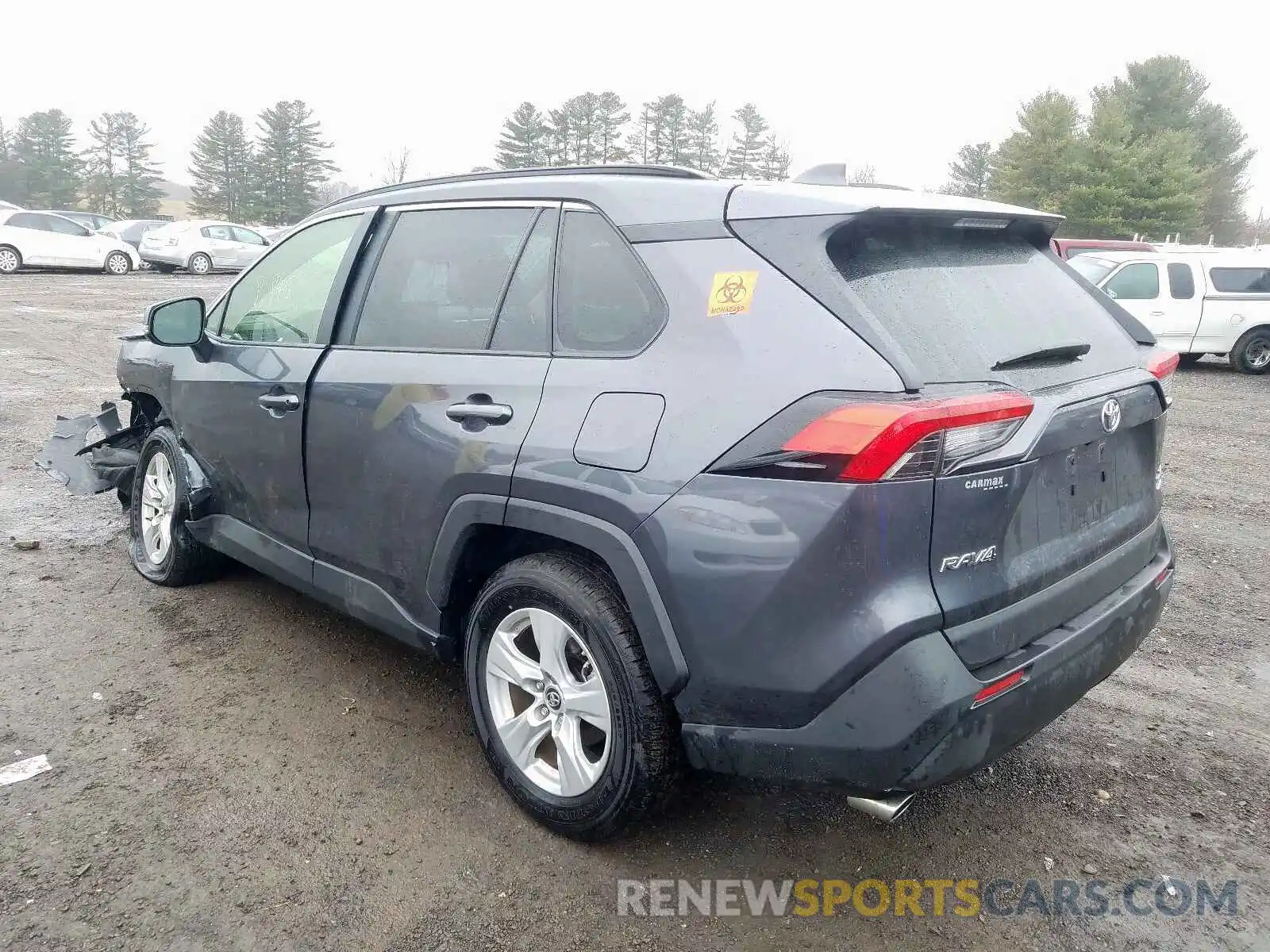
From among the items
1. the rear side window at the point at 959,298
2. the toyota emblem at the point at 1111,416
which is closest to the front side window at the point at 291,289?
the rear side window at the point at 959,298

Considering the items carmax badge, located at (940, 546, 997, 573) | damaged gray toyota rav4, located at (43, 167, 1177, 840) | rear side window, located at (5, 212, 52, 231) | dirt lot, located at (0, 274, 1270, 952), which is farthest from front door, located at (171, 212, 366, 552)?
rear side window, located at (5, 212, 52, 231)

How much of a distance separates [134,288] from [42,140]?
55.7m

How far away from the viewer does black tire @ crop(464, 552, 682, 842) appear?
7.69 feet

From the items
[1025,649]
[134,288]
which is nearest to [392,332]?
[1025,649]


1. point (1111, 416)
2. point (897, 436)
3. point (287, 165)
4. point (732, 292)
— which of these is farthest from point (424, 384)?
point (287, 165)

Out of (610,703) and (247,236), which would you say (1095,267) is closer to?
(610,703)

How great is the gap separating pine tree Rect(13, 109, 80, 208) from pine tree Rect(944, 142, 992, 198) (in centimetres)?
5749

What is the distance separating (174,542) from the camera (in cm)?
418

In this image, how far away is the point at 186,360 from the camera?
13.2ft

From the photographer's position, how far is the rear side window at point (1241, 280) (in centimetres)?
1320

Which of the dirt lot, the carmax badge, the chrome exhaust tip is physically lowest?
the dirt lot

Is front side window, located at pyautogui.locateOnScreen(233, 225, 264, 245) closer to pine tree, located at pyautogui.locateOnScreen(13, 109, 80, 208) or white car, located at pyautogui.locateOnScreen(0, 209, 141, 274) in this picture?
white car, located at pyautogui.locateOnScreen(0, 209, 141, 274)

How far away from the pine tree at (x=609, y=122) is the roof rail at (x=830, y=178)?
171 feet

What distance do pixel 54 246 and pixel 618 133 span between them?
3607cm
